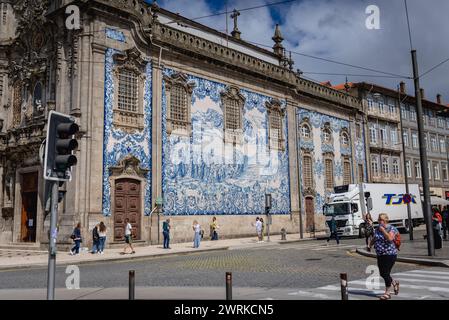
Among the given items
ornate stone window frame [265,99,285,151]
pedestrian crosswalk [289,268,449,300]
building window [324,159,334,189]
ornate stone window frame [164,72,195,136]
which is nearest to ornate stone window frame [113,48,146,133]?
ornate stone window frame [164,72,195,136]

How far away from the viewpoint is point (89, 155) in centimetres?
2214

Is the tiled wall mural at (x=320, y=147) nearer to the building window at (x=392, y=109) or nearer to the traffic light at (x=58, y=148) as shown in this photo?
the building window at (x=392, y=109)

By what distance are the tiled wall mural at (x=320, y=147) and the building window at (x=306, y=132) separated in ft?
0.88

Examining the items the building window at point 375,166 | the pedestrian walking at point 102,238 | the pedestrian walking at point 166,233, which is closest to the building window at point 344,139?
the building window at point 375,166

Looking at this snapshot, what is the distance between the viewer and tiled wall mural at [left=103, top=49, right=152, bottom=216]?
22.8 m

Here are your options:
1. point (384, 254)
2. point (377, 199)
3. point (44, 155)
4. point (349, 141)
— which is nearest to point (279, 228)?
point (377, 199)

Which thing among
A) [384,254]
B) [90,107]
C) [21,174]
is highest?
[90,107]

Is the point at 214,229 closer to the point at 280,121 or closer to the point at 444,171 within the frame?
the point at 280,121

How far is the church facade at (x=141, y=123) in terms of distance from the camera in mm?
22875

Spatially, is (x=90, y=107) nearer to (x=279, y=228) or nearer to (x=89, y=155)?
(x=89, y=155)

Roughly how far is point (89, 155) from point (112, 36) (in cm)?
634

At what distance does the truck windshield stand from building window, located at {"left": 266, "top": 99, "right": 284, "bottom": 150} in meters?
5.41

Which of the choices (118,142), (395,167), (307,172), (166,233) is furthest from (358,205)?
(395,167)

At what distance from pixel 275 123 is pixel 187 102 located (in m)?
8.46
